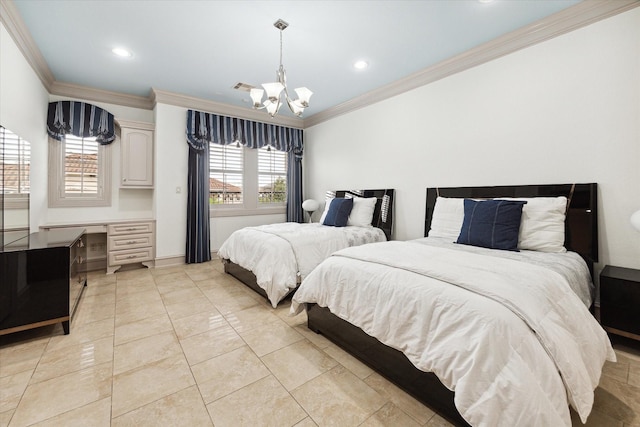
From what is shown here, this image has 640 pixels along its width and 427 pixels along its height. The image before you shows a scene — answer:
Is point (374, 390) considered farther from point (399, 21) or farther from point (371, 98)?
point (371, 98)

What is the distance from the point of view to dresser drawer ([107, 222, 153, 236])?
12.9 ft

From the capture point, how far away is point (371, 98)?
4.29 metres

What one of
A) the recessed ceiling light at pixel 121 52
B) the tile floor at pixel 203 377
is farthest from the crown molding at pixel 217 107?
the tile floor at pixel 203 377

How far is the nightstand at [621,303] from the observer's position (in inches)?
77.2

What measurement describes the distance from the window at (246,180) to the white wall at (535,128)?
221cm

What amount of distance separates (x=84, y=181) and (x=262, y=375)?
421 cm

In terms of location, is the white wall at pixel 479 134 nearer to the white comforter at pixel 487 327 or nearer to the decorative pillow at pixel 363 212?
the decorative pillow at pixel 363 212

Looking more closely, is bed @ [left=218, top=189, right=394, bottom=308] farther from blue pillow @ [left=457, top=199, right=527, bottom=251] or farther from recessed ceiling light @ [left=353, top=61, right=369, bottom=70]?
recessed ceiling light @ [left=353, top=61, right=369, bottom=70]

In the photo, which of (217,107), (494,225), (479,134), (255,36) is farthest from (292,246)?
(217,107)

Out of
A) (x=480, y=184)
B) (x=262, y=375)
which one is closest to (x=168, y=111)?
(x=262, y=375)

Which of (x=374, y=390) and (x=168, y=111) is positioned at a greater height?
(x=168, y=111)

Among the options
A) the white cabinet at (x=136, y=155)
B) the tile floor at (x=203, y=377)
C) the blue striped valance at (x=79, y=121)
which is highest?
the blue striped valance at (x=79, y=121)

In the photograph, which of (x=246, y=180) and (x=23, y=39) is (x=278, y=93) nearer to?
(x=23, y=39)

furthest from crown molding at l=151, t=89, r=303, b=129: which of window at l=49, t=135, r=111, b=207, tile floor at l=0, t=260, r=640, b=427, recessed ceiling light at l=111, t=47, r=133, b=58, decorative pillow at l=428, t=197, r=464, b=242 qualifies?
decorative pillow at l=428, t=197, r=464, b=242
